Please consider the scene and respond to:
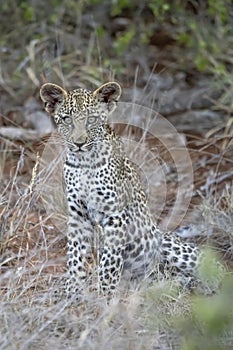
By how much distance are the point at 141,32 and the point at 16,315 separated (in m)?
7.79

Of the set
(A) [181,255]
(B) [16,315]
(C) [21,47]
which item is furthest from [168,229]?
(C) [21,47]

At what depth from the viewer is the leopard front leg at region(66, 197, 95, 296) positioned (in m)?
7.68

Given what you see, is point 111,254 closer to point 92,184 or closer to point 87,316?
point 92,184

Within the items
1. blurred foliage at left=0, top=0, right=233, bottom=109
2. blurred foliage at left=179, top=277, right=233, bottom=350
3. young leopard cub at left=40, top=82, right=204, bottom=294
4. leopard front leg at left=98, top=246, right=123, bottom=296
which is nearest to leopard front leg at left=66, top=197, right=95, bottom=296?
young leopard cub at left=40, top=82, right=204, bottom=294

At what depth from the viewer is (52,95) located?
763 cm

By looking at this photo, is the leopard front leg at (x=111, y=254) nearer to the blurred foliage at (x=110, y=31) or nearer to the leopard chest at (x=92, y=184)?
the leopard chest at (x=92, y=184)

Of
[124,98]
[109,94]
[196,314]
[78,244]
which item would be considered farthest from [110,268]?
[124,98]

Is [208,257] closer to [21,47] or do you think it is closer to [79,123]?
[79,123]

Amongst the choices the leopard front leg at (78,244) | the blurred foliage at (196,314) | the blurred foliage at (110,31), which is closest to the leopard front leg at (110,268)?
the leopard front leg at (78,244)

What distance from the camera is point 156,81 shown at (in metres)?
12.8

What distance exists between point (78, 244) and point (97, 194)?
1.41 feet

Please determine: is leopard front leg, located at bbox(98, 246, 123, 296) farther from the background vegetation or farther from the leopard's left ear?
the leopard's left ear

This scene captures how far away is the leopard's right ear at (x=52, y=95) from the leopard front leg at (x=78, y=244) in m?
0.73

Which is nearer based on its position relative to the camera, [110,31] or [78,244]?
[78,244]
